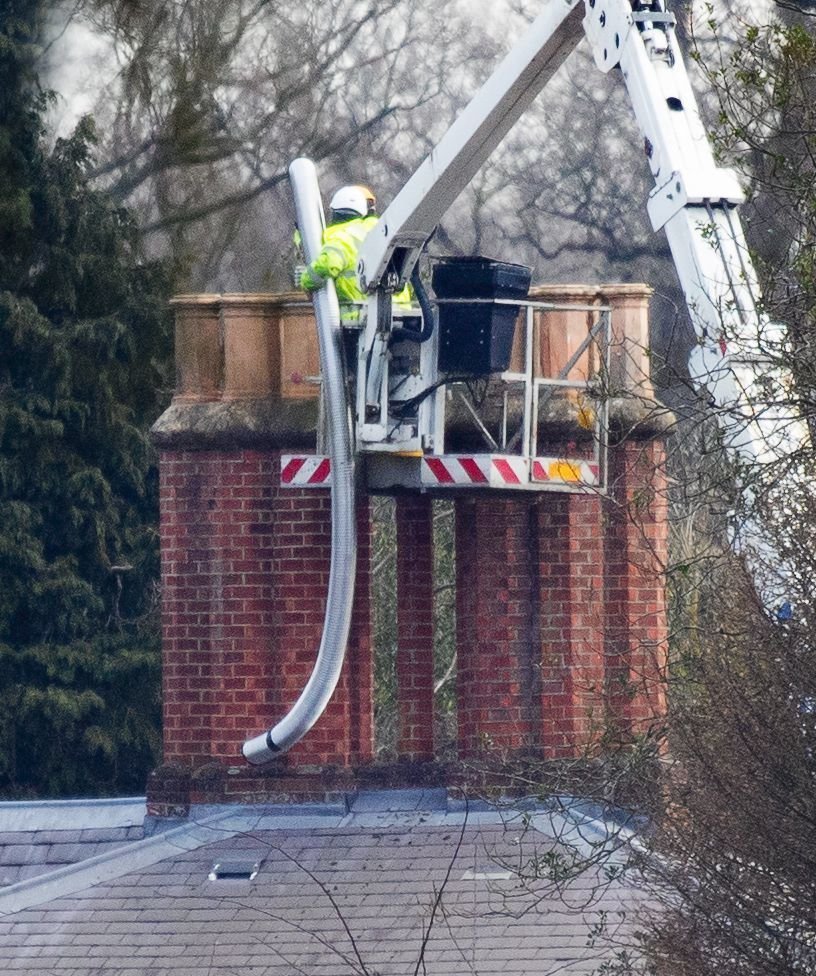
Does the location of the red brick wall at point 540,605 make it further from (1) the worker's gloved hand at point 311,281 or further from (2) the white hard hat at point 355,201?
(2) the white hard hat at point 355,201

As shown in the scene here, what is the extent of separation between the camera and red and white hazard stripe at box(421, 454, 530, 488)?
997cm

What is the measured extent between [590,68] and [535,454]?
12791 millimetres

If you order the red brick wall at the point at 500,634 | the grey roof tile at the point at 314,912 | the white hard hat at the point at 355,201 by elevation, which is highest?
the white hard hat at the point at 355,201

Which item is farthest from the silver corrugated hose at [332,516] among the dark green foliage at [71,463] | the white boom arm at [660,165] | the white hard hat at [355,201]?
the dark green foliage at [71,463]

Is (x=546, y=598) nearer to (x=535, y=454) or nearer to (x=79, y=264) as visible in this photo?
(x=535, y=454)

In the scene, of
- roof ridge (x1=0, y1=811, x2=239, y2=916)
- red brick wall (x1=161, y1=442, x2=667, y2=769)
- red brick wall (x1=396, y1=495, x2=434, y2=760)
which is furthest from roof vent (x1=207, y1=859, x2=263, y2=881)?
red brick wall (x1=396, y1=495, x2=434, y2=760)

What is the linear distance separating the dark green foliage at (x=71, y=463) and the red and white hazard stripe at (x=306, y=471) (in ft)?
33.9

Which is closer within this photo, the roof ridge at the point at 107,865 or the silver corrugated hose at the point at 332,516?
the silver corrugated hose at the point at 332,516

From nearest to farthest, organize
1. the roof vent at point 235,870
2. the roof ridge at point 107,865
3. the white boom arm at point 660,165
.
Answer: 1. the white boom arm at point 660,165
2. the roof vent at point 235,870
3. the roof ridge at point 107,865

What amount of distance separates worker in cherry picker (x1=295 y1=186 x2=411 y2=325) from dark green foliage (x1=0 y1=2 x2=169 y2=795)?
10.3 meters

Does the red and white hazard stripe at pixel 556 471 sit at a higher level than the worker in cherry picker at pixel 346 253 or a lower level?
lower

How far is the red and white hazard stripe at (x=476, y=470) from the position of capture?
9969 millimetres

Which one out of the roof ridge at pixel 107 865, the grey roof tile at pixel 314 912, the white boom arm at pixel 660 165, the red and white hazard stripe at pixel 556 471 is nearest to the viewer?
the white boom arm at pixel 660 165

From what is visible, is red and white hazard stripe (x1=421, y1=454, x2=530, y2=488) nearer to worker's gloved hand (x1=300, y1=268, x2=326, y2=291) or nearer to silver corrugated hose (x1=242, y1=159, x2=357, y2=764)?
silver corrugated hose (x1=242, y1=159, x2=357, y2=764)
